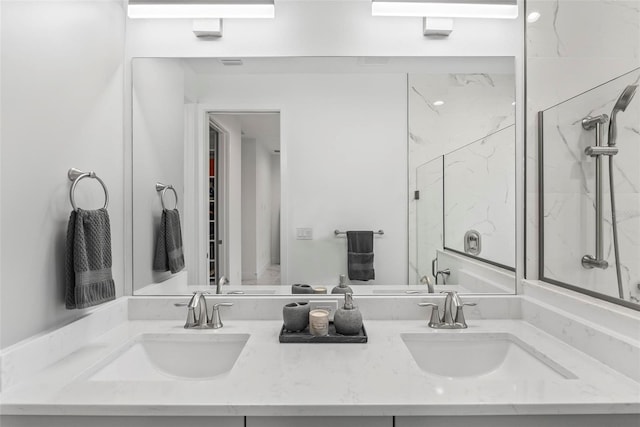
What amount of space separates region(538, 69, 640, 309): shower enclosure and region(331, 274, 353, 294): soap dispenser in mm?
807

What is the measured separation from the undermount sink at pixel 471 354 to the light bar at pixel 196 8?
4.68 ft

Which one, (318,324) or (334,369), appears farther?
(318,324)

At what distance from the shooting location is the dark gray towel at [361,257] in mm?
1574

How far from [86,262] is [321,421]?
86 cm

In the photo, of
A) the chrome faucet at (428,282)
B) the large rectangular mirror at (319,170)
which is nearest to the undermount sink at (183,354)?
the large rectangular mirror at (319,170)

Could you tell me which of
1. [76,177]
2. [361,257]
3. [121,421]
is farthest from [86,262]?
[361,257]

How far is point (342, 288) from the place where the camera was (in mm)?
1546

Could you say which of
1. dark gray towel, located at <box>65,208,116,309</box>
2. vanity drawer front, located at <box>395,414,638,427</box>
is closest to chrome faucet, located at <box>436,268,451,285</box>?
vanity drawer front, located at <box>395,414,638,427</box>

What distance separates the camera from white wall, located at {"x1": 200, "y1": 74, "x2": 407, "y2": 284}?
1546 mm

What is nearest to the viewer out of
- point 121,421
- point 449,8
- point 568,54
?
point 121,421

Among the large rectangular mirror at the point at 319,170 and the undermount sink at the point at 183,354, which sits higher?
the large rectangular mirror at the point at 319,170

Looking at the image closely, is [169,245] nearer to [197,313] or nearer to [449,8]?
[197,313]

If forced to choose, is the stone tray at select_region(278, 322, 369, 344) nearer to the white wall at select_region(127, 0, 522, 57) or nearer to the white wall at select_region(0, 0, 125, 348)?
the white wall at select_region(0, 0, 125, 348)

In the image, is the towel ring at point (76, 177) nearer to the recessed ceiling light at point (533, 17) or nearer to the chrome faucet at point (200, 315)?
the chrome faucet at point (200, 315)
